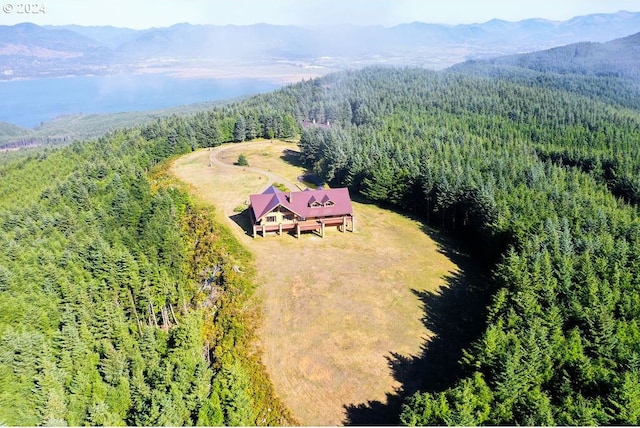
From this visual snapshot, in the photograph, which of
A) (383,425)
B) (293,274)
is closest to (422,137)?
(293,274)

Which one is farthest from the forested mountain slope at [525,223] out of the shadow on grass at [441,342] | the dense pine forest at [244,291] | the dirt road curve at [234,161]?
the dirt road curve at [234,161]

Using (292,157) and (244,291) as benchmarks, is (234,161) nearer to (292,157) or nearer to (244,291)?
(292,157)

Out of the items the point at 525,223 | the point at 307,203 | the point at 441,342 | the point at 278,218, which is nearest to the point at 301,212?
the point at 307,203

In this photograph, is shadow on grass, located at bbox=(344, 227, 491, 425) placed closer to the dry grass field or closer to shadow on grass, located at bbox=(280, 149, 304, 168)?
the dry grass field

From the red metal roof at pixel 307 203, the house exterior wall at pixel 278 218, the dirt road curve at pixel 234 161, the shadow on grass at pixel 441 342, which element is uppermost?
the red metal roof at pixel 307 203

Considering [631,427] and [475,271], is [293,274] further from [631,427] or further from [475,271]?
[631,427]

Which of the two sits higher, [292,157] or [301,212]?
[301,212]

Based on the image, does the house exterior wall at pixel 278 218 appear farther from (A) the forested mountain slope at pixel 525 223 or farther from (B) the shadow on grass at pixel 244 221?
(A) the forested mountain slope at pixel 525 223
